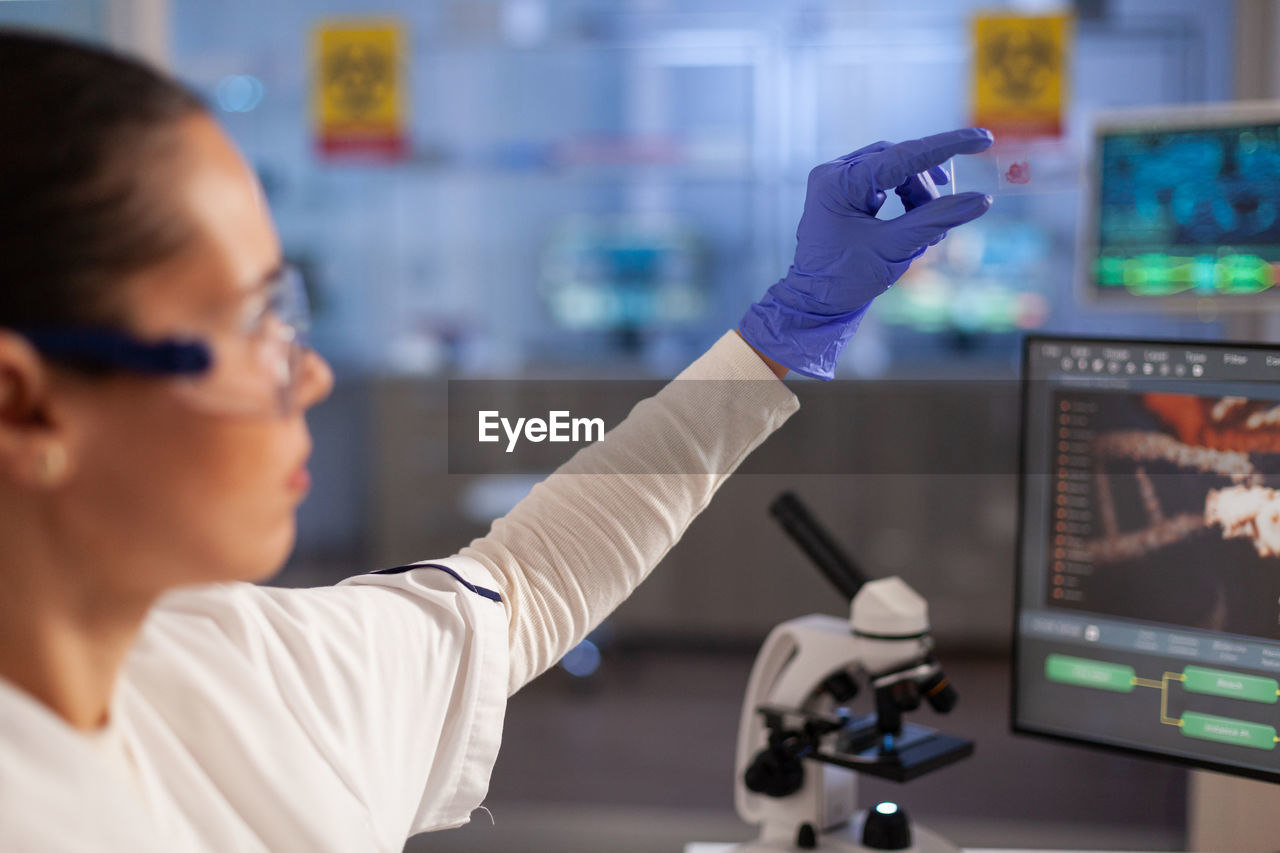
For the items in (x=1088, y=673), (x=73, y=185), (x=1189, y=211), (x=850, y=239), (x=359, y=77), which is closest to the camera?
(x=73, y=185)

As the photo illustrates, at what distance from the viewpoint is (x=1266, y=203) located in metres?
1.49

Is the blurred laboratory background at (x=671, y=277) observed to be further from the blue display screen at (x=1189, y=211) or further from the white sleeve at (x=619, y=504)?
the white sleeve at (x=619, y=504)

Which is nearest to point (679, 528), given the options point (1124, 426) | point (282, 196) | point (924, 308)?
point (1124, 426)

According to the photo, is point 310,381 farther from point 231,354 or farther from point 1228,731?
point 1228,731

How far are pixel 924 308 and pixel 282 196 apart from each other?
2.65 meters

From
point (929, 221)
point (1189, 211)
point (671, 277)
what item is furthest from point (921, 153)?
point (671, 277)

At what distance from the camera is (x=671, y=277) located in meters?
4.49

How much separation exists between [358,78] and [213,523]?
9.55 ft

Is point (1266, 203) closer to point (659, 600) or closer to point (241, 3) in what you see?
point (659, 600)

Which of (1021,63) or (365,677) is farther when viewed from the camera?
(1021,63)

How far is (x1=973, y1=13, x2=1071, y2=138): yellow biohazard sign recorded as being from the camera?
107 inches

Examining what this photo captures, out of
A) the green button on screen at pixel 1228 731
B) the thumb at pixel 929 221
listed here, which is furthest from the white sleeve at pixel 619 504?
the green button on screen at pixel 1228 731

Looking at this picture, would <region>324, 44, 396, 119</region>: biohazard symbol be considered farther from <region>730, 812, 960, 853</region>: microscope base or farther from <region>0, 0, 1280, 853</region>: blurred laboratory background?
<region>730, 812, 960, 853</region>: microscope base

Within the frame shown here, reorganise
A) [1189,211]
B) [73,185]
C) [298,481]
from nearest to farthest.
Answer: [73,185]
[298,481]
[1189,211]
